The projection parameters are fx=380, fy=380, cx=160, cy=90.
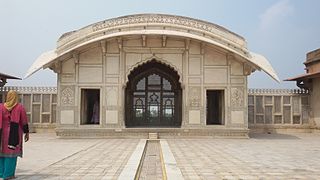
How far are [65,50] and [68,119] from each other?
2.84 m

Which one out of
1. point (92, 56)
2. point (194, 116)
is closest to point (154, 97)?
point (194, 116)

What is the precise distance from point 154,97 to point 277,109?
6339 millimetres

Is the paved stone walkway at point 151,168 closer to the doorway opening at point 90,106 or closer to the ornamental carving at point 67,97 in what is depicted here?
the ornamental carving at point 67,97

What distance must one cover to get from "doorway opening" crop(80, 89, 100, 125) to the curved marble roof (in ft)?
7.45

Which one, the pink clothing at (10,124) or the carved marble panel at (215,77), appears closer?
the pink clothing at (10,124)

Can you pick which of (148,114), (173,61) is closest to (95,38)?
(173,61)

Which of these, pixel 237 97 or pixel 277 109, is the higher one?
pixel 237 97

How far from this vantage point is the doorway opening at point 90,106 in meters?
16.8

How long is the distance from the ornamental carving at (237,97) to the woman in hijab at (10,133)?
429 inches

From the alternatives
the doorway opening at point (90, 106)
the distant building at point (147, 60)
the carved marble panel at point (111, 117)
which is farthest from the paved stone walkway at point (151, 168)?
the doorway opening at point (90, 106)

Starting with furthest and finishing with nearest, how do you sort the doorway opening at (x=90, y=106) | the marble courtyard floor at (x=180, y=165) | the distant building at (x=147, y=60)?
the doorway opening at (x=90, y=106) < the distant building at (x=147, y=60) < the marble courtyard floor at (x=180, y=165)

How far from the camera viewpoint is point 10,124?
6.35m

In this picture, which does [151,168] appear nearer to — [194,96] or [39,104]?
[194,96]

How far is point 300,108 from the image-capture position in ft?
63.7
